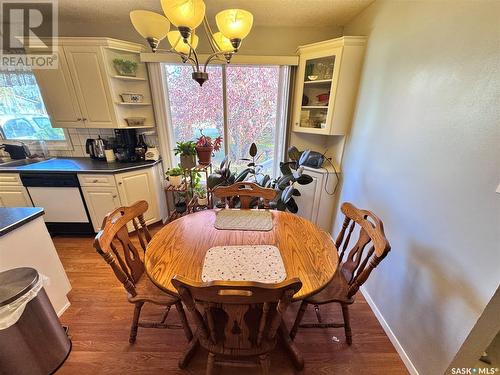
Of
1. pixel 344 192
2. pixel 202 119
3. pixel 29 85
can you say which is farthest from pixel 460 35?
pixel 29 85

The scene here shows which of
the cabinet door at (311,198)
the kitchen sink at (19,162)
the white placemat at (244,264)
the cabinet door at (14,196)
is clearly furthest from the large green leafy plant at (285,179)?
the kitchen sink at (19,162)

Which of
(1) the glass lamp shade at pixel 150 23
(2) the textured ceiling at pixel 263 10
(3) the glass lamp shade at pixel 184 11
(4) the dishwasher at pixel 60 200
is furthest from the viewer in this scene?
(4) the dishwasher at pixel 60 200

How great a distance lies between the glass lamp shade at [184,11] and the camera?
83cm

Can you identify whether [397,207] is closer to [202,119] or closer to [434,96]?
[434,96]

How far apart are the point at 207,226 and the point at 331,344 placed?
1180 millimetres

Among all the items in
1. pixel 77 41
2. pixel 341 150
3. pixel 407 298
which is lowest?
pixel 407 298

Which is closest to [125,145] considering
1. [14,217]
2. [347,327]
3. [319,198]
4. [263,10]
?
[14,217]

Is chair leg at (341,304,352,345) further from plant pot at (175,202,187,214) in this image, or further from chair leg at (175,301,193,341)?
plant pot at (175,202,187,214)

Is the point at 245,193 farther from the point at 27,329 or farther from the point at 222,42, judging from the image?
the point at 27,329

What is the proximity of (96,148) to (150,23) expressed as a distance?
2150 mm

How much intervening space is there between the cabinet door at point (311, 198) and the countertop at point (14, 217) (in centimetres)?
238

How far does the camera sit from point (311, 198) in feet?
8.00

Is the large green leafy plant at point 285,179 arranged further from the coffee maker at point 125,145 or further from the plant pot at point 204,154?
the coffee maker at point 125,145

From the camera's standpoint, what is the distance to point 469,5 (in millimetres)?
952
